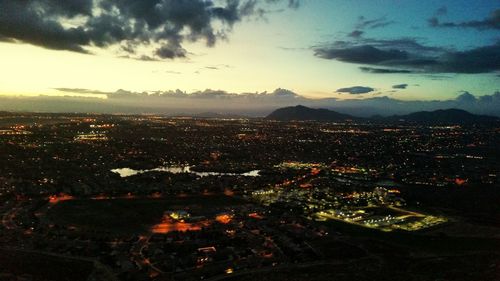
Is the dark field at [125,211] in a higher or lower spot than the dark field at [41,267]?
higher

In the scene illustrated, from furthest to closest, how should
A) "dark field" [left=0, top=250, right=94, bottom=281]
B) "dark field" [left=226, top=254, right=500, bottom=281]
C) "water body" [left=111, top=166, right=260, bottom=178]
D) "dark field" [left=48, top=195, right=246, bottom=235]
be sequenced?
"water body" [left=111, top=166, right=260, bottom=178]
"dark field" [left=48, top=195, right=246, bottom=235]
"dark field" [left=226, top=254, right=500, bottom=281]
"dark field" [left=0, top=250, right=94, bottom=281]

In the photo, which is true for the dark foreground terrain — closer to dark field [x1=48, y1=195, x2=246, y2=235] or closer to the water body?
dark field [x1=48, y1=195, x2=246, y2=235]

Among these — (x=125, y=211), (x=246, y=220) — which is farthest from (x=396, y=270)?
(x=125, y=211)

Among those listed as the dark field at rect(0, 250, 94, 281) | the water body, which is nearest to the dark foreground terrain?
the dark field at rect(0, 250, 94, 281)

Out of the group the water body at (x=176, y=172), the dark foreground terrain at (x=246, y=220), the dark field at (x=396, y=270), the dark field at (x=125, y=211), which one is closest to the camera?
the dark field at (x=396, y=270)

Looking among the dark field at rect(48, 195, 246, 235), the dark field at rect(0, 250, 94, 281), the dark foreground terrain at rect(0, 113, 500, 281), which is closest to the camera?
the dark field at rect(0, 250, 94, 281)

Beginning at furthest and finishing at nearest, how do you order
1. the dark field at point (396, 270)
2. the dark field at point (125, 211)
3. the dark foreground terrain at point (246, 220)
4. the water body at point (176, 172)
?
the water body at point (176, 172) → the dark field at point (125, 211) → the dark foreground terrain at point (246, 220) → the dark field at point (396, 270)

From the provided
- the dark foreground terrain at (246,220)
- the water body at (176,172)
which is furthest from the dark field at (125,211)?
the water body at (176,172)

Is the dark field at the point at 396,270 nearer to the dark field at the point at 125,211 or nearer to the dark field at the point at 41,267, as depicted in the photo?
the dark field at the point at 41,267

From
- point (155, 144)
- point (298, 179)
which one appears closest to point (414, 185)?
point (298, 179)
